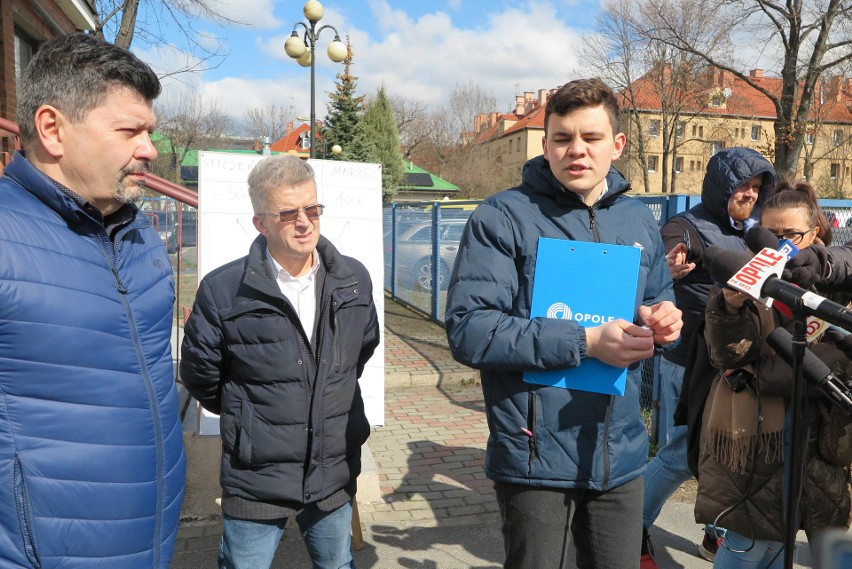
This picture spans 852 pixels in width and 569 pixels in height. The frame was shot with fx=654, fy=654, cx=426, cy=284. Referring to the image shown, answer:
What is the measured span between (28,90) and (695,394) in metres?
2.55

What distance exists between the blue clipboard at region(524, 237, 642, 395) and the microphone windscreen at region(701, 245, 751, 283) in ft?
0.71

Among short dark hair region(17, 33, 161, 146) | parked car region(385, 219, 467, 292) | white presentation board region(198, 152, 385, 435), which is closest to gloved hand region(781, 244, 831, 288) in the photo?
short dark hair region(17, 33, 161, 146)

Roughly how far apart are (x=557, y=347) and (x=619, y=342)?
167 mm

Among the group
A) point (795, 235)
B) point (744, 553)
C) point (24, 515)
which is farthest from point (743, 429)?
point (24, 515)

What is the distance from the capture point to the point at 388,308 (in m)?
12.1

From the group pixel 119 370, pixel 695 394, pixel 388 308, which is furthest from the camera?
pixel 388 308

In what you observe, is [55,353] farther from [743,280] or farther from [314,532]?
[743,280]

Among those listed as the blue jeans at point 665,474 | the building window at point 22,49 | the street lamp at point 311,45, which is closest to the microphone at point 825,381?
the blue jeans at point 665,474

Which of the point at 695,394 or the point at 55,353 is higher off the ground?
the point at 55,353

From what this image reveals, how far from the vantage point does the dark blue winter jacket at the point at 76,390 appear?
4.81 ft

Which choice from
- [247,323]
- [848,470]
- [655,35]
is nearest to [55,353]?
[247,323]

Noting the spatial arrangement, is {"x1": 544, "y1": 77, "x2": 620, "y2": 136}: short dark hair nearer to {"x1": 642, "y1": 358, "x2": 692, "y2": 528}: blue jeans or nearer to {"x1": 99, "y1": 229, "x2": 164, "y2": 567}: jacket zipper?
{"x1": 99, "y1": 229, "x2": 164, "y2": 567}: jacket zipper

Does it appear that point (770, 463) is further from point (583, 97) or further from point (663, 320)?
point (583, 97)

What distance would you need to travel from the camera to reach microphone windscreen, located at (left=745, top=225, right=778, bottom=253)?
75.7 inches
